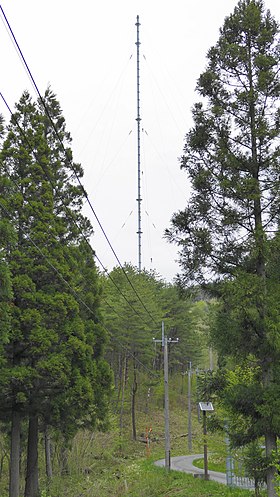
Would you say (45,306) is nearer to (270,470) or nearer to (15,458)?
(15,458)

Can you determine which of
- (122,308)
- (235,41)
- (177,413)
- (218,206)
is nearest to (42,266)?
(218,206)

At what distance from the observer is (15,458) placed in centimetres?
1781

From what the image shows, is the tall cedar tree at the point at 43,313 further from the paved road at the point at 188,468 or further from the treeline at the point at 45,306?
the paved road at the point at 188,468

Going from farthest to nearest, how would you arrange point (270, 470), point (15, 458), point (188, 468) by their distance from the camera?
point (188, 468) → point (15, 458) → point (270, 470)

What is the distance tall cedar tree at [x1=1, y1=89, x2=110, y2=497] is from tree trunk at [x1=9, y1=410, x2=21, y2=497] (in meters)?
0.03

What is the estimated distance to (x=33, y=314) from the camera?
1838 cm

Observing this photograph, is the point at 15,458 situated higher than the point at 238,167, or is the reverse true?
the point at 238,167

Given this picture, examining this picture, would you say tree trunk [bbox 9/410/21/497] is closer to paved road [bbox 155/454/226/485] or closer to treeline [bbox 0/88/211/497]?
treeline [bbox 0/88/211/497]

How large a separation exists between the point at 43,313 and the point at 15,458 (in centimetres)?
463

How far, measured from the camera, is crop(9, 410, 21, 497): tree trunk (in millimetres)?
17219

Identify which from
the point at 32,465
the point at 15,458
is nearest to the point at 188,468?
the point at 32,465

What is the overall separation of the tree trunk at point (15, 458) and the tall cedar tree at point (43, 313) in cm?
3

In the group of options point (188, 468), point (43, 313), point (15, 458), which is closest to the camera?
point (15, 458)

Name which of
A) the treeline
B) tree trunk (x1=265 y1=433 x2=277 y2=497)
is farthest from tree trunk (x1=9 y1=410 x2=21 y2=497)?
tree trunk (x1=265 y1=433 x2=277 y2=497)
